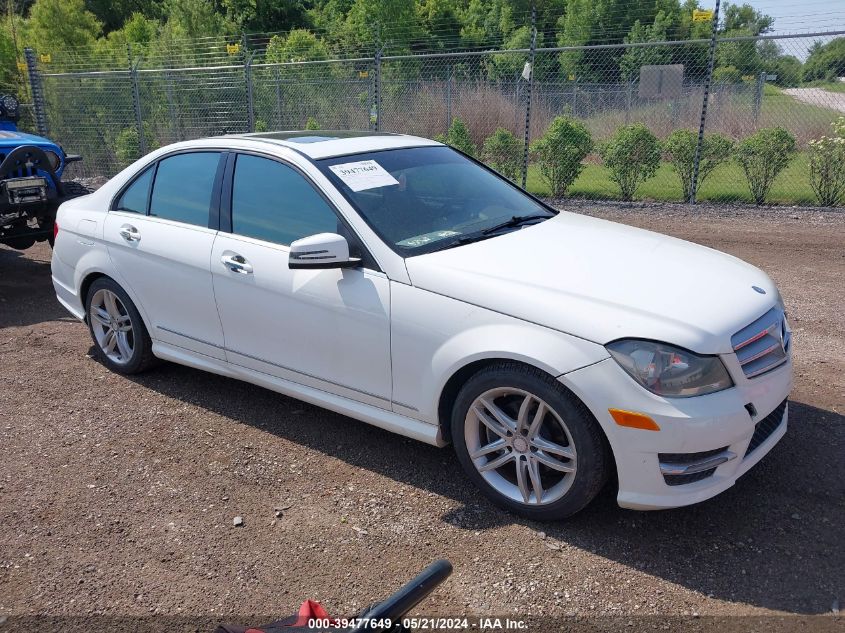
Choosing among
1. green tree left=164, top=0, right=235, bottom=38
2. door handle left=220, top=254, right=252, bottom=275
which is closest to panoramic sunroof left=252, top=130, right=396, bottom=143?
door handle left=220, top=254, right=252, bottom=275

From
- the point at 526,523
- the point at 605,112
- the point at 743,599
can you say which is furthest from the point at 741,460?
the point at 605,112

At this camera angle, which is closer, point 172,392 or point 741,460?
point 741,460

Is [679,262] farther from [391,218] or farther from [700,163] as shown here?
[700,163]

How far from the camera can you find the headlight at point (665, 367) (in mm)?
2967

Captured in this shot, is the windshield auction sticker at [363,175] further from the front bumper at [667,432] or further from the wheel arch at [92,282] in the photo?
the wheel arch at [92,282]

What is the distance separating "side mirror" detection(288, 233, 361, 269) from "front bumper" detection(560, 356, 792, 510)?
125 centimetres

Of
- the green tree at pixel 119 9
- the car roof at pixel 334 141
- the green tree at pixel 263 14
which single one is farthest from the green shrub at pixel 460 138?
the green tree at pixel 119 9

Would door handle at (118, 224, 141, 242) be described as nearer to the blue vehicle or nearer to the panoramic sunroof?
the panoramic sunroof

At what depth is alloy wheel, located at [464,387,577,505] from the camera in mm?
3232

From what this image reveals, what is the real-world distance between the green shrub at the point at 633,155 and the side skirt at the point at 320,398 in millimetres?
8892

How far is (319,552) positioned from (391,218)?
5.58 feet

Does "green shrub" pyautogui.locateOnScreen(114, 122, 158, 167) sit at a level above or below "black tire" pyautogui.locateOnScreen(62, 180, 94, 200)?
below

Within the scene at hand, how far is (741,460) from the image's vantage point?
3.13 meters

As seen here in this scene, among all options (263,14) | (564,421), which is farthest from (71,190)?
(263,14)
